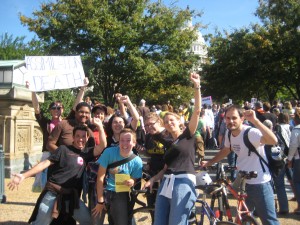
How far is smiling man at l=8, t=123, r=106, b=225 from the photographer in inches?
161

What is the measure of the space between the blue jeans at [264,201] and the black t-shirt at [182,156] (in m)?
0.74

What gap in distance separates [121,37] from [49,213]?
57.5ft

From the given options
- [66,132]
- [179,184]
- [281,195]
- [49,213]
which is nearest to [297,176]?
[281,195]

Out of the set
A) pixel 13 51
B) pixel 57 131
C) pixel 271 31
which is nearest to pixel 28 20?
pixel 13 51

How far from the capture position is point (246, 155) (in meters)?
4.07

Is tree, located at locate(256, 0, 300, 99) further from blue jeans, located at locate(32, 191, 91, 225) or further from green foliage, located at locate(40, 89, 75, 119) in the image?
blue jeans, located at locate(32, 191, 91, 225)

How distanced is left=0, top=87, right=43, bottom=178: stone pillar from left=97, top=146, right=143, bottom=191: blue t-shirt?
19.0 feet

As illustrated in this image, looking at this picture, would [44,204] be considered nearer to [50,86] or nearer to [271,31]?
[50,86]

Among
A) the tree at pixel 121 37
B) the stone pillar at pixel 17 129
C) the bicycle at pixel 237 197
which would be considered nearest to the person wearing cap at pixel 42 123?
the bicycle at pixel 237 197

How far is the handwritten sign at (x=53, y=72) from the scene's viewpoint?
627cm

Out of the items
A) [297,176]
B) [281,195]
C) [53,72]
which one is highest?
[53,72]

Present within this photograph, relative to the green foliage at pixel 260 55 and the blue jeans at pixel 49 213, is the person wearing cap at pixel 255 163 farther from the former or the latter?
the green foliage at pixel 260 55

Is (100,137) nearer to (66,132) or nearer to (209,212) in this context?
(66,132)

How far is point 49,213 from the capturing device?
13.4 ft
